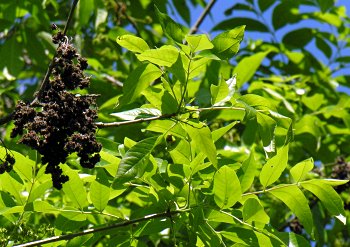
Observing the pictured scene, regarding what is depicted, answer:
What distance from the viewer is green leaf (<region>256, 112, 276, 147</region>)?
257cm

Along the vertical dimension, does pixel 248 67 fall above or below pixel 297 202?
below

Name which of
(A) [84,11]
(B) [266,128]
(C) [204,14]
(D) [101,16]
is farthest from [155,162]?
(C) [204,14]

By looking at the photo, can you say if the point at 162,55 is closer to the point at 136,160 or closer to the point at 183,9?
the point at 136,160

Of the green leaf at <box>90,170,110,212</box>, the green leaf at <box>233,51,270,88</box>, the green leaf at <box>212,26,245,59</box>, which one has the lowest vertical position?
the green leaf at <box>233,51,270,88</box>

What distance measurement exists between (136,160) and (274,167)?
50cm

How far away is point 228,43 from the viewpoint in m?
2.39

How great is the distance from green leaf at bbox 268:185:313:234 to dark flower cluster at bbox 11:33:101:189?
64cm

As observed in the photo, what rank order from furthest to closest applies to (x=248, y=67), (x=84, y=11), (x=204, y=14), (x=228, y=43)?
(x=204, y=14)
(x=248, y=67)
(x=84, y=11)
(x=228, y=43)

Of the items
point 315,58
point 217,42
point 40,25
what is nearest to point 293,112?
point 315,58

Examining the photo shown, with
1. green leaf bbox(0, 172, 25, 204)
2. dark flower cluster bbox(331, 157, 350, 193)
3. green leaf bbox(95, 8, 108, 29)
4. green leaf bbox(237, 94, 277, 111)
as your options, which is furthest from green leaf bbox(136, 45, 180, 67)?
green leaf bbox(95, 8, 108, 29)

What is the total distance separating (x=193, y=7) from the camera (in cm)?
573

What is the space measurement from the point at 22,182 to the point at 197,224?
0.66 m

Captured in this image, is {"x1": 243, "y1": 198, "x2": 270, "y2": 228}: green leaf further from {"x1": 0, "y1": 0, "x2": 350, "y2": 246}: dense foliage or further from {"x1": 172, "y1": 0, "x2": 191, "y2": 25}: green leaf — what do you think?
{"x1": 172, "y1": 0, "x2": 191, "y2": 25}: green leaf

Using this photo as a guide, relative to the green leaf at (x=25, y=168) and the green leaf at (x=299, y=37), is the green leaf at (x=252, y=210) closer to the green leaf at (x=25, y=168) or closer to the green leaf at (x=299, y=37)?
the green leaf at (x=25, y=168)
